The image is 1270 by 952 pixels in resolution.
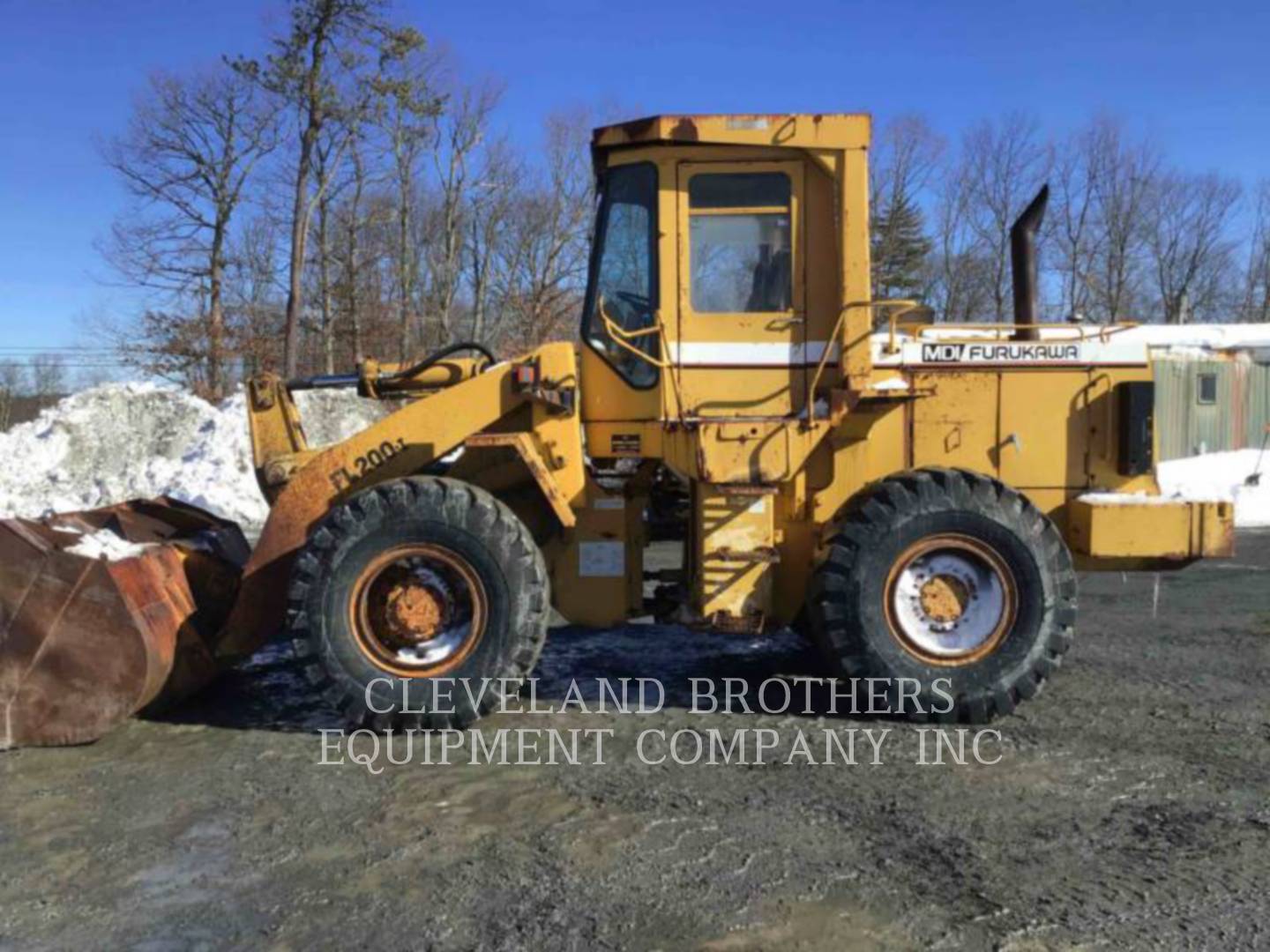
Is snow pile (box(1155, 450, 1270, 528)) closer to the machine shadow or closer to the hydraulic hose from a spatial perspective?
the machine shadow

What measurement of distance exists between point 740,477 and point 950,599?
127 cm

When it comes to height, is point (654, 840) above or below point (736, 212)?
below

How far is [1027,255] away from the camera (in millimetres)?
6121

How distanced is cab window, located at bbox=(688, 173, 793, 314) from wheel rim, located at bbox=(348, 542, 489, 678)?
6.41 feet

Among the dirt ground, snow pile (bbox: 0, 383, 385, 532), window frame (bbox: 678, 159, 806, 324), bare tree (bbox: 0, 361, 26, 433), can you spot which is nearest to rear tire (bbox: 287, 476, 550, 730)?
the dirt ground

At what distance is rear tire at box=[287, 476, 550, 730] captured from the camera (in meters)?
4.88

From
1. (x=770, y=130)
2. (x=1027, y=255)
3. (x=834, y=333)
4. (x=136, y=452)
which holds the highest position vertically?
(x=770, y=130)

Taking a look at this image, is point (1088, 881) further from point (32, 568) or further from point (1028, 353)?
point (32, 568)

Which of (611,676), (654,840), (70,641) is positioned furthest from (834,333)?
(70,641)

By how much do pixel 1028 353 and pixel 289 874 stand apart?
4.52m

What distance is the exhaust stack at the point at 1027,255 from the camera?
6055mm

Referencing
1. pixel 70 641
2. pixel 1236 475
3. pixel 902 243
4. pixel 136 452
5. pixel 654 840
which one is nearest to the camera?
pixel 654 840

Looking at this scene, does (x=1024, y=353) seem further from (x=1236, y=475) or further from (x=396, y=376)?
(x=1236, y=475)

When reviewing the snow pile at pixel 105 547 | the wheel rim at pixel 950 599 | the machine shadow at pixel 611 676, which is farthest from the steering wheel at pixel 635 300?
the snow pile at pixel 105 547
